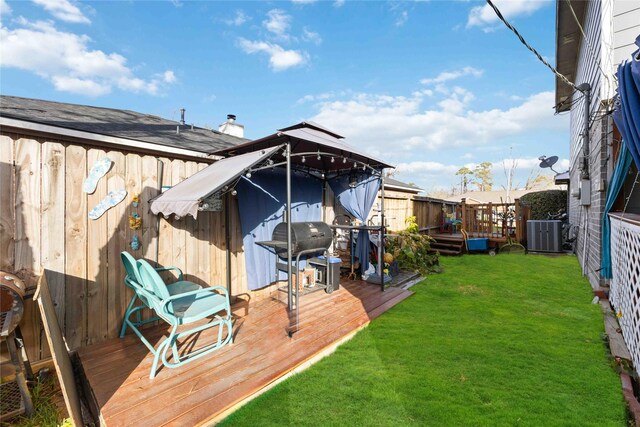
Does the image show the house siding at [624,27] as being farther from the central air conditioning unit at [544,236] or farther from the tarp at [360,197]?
the central air conditioning unit at [544,236]

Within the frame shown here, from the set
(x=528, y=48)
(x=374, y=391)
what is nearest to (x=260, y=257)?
(x=374, y=391)

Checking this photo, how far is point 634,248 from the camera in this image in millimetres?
3070

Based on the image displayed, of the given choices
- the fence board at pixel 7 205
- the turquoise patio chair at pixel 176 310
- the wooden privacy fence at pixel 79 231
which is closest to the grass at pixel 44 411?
the wooden privacy fence at pixel 79 231

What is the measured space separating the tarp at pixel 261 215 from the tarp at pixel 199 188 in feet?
3.01

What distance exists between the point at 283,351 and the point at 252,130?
7657 millimetres

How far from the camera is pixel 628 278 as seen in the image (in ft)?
10.9

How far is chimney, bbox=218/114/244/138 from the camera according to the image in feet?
27.4

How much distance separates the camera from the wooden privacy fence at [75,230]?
9.26 feet

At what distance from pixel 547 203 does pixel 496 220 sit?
3324 mm

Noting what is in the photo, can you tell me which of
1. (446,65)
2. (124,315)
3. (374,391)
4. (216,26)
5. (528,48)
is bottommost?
(374,391)

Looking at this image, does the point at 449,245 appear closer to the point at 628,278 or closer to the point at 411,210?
the point at 411,210

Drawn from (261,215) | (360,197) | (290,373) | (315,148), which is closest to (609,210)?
(360,197)

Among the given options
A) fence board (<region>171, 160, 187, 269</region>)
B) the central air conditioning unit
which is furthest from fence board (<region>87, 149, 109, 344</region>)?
the central air conditioning unit

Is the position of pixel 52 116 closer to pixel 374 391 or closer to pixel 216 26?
pixel 374 391
